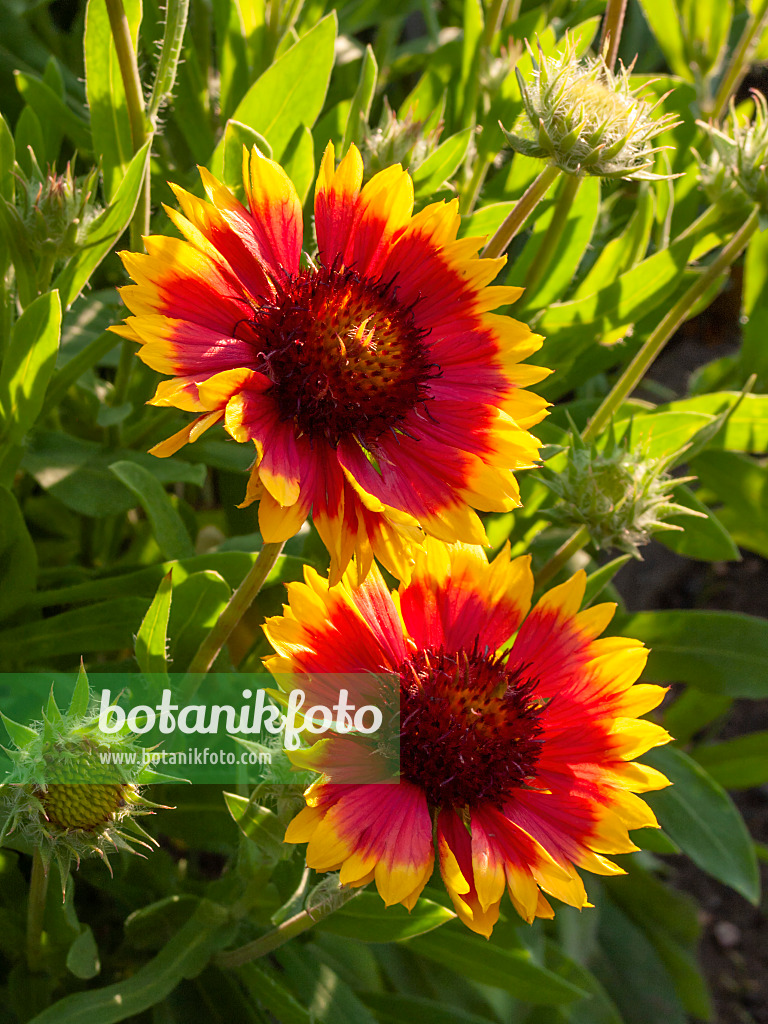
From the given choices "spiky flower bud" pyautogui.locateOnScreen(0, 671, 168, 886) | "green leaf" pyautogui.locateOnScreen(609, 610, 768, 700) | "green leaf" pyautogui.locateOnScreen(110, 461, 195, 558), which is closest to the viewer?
"spiky flower bud" pyautogui.locateOnScreen(0, 671, 168, 886)

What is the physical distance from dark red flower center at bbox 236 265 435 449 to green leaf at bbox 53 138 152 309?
0.26 m

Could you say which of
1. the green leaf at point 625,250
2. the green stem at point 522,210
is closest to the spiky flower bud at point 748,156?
the green leaf at point 625,250

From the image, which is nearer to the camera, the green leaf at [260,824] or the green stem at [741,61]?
the green leaf at [260,824]

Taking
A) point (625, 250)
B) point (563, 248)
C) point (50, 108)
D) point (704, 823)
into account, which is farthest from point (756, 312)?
point (50, 108)

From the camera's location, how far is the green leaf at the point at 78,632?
124 cm

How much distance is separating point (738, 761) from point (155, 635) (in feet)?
4.74

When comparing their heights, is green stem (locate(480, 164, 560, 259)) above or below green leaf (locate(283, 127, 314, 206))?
below

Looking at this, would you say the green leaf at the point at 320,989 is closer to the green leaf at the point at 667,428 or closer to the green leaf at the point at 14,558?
the green leaf at the point at 14,558

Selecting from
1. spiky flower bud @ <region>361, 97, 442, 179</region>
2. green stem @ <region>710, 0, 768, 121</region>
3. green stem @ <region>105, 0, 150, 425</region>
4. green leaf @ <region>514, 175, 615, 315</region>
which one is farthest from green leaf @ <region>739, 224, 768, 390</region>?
green stem @ <region>105, 0, 150, 425</region>

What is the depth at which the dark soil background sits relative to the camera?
2277mm

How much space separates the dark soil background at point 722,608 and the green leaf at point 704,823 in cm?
86

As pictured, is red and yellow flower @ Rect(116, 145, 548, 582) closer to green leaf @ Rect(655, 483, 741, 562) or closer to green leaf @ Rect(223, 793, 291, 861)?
green leaf @ Rect(223, 793, 291, 861)

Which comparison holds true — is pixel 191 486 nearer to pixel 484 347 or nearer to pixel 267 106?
pixel 267 106

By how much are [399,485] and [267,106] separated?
0.60 metres
